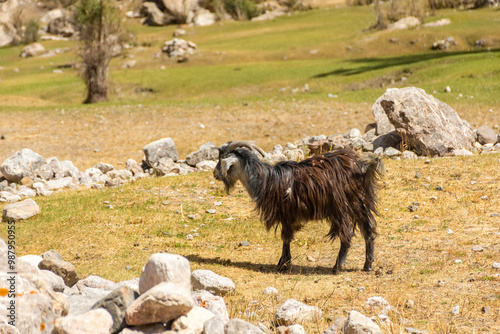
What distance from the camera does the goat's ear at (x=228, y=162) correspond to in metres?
7.90

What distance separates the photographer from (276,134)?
1838 centimetres

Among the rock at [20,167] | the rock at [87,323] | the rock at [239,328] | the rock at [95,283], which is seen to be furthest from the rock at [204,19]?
the rock at [239,328]

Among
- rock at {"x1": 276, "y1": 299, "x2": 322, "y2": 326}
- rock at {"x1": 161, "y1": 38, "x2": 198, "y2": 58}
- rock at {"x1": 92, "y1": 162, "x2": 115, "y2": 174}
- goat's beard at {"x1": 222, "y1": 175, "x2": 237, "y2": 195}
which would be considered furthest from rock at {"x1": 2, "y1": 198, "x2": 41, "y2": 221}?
rock at {"x1": 161, "y1": 38, "x2": 198, "y2": 58}

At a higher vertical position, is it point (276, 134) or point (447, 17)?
point (447, 17)

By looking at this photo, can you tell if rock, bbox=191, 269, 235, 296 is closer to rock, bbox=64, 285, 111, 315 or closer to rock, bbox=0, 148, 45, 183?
rock, bbox=64, 285, 111, 315

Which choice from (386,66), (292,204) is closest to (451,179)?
(292,204)

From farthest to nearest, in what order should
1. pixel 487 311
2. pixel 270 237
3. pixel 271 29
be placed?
pixel 271 29
pixel 270 237
pixel 487 311

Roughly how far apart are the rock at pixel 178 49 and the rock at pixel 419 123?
2812 cm

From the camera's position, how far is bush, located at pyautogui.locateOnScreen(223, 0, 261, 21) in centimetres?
6190

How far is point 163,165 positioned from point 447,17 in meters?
33.0

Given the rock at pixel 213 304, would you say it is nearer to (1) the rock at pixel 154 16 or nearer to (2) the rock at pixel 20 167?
(2) the rock at pixel 20 167

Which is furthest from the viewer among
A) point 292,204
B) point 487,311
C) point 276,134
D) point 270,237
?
point 276,134

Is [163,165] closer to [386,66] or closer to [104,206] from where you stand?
[104,206]

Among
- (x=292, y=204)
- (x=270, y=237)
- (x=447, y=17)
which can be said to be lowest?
(x=270, y=237)
